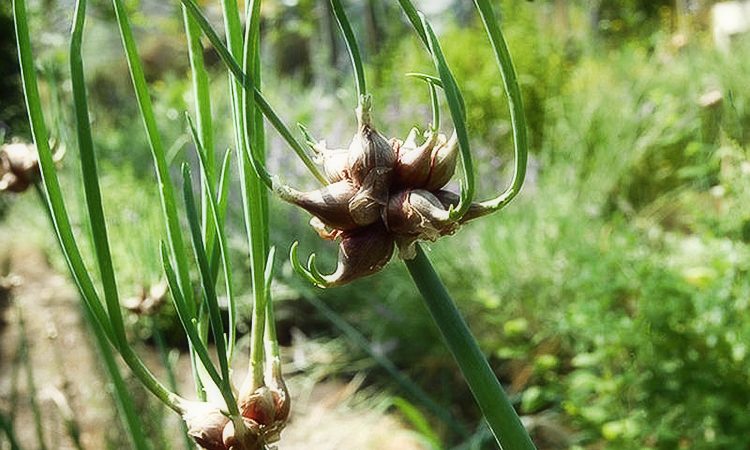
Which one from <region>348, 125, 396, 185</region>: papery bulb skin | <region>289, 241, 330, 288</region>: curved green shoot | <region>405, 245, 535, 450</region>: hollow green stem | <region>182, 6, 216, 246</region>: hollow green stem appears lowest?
<region>405, 245, 535, 450</region>: hollow green stem

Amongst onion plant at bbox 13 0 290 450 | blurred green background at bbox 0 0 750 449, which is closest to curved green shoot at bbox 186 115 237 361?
onion plant at bbox 13 0 290 450

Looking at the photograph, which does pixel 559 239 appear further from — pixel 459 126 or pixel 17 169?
A: pixel 459 126

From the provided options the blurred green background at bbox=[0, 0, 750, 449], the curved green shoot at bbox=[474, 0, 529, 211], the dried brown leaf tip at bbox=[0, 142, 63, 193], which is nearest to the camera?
the curved green shoot at bbox=[474, 0, 529, 211]

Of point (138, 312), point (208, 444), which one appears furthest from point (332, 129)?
point (208, 444)

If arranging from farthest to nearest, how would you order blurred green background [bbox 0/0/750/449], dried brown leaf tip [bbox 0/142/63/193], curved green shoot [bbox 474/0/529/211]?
blurred green background [bbox 0/0/750/449], dried brown leaf tip [bbox 0/142/63/193], curved green shoot [bbox 474/0/529/211]

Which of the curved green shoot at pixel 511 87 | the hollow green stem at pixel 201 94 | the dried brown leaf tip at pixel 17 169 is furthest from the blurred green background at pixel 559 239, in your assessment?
the curved green shoot at pixel 511 87

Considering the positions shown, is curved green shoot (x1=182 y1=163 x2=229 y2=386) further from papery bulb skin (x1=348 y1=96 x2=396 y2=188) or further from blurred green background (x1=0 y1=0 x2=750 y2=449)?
blurred green background (x1=0 y1=0 x2=750 y2=449)

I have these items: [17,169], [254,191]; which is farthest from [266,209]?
[17,169]

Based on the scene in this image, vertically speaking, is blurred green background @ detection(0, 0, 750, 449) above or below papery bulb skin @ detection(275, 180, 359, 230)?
above
